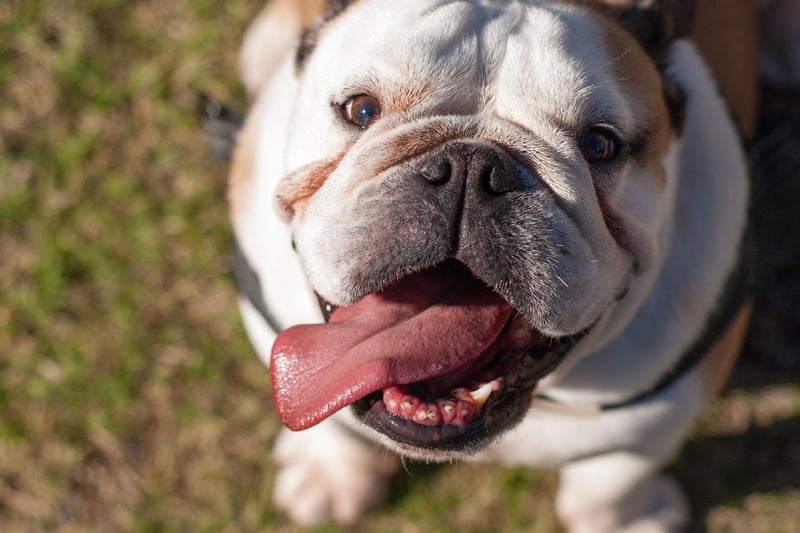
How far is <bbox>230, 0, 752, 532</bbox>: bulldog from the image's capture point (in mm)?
1747

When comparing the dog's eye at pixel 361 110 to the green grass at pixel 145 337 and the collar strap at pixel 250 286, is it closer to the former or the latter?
the collar strap at pixel 250 286

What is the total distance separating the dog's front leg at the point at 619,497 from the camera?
283 cm

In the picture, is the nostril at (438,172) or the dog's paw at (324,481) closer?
the nostril at (438,172)

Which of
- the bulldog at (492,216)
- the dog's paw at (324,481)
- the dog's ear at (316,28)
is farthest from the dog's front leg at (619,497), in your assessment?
the dog's ear at (316,28)

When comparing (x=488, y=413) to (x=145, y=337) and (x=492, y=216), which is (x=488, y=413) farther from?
(x=145, y=337)

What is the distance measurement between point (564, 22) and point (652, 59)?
0.35 metres

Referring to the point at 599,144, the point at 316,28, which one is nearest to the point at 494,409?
the point at 599,144

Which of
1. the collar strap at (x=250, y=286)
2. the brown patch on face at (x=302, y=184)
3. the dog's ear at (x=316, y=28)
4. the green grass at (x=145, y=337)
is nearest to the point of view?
the brown patch on face at (x=302, y=184)

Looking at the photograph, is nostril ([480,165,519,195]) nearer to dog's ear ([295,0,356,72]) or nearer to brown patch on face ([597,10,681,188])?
brown patch on face ([597,10,681,188])

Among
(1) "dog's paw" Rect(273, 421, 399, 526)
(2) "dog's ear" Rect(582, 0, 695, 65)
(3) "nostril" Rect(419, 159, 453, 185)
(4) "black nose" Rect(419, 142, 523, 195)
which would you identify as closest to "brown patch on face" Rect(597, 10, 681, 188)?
(2) "dog's ear" Rect(582, 0, 695, 65)

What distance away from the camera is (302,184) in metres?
A: 1.96

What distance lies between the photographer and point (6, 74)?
391 centimetres

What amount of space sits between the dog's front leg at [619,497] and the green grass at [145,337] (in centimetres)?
21

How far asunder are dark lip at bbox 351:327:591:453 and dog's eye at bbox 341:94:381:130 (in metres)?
0.61
